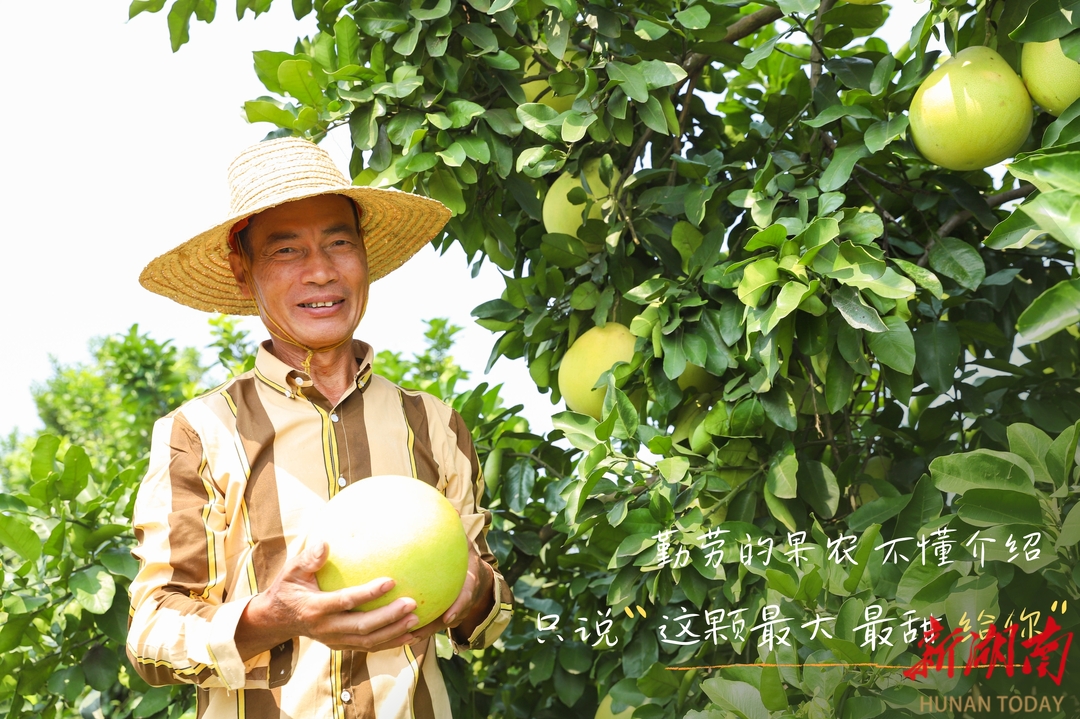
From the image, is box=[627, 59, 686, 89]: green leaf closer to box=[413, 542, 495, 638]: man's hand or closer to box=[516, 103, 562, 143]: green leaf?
box=[516, 103, 562, 143]: green leaf

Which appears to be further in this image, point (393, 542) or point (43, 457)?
point (43, 457)

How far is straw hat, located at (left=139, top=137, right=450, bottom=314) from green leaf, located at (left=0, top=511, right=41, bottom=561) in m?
0.68

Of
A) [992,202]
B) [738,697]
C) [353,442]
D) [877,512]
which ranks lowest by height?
[738,697]

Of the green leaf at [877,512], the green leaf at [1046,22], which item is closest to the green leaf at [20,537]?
the green leaf at [877,512]

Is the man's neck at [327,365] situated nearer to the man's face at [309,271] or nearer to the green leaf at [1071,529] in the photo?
the man's face at [309,271]

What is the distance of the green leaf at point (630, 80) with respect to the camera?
1985 millimetres

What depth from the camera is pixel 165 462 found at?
154 centimetres

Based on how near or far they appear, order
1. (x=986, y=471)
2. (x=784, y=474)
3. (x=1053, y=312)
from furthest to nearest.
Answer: (x=784, y=474) < (x=986, y=471) < (x=1053, y=312)

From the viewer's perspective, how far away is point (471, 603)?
61.9 inches

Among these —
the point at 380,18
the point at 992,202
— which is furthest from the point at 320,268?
the point at 992,202

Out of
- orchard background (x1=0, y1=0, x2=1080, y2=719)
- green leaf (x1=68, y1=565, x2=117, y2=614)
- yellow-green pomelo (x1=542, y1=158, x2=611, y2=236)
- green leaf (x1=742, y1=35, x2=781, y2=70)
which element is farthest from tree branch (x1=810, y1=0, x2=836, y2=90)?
green leaf (x1=68, y1=565, x2=117, y2=614)

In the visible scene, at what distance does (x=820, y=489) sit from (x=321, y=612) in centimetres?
107

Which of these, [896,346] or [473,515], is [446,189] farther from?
[896,346]

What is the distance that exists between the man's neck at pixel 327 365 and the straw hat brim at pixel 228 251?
22 cm
